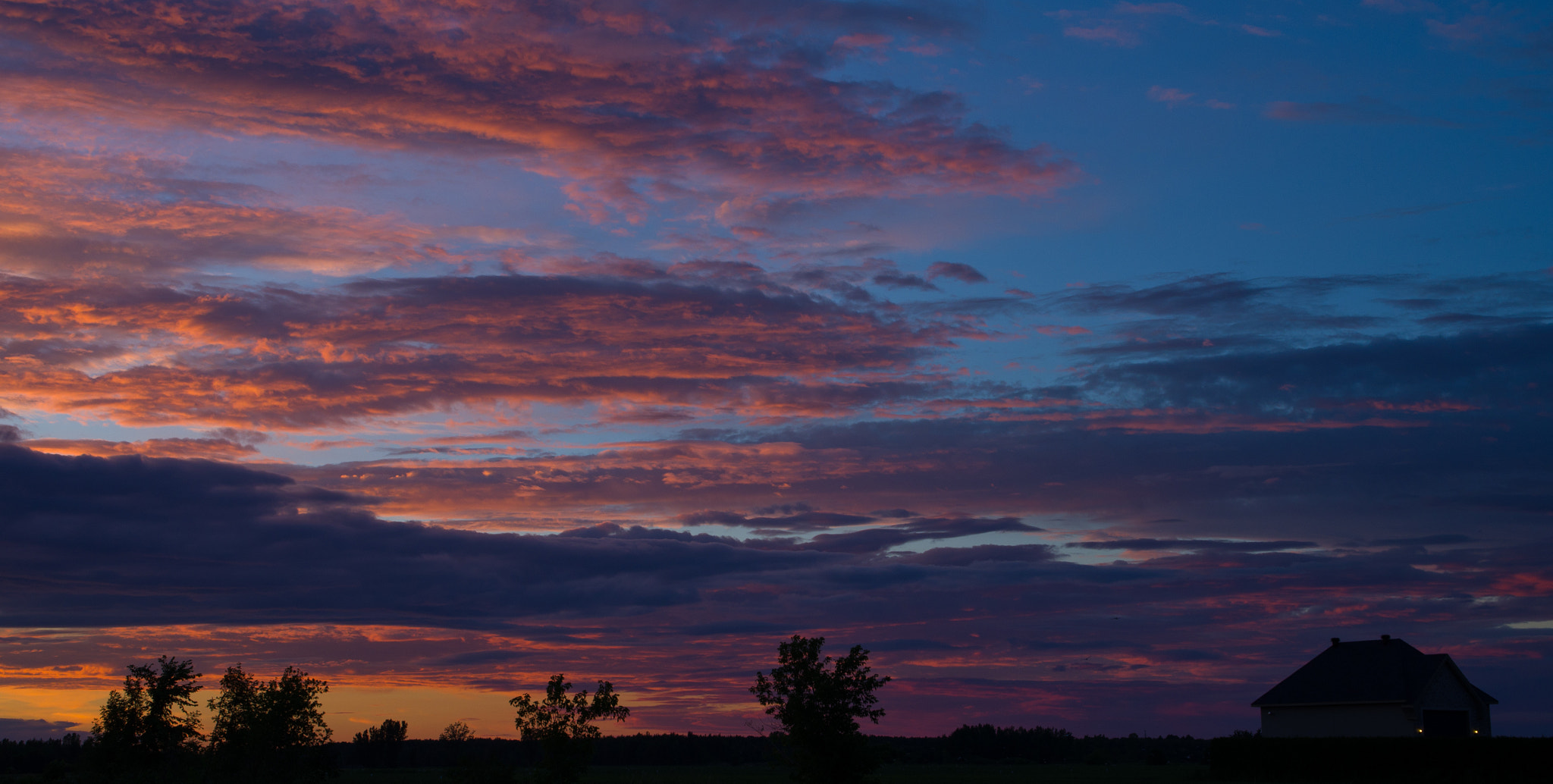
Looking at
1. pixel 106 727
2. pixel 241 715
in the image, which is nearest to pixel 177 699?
pixel 106 727

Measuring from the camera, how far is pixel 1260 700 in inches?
2542

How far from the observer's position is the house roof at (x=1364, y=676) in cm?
5912

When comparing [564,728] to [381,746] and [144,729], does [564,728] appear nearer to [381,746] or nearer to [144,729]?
[144,729]

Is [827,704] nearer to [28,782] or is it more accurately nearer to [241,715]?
[241,715]

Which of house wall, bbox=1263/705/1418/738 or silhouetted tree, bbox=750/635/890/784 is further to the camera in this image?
house wall, bbox=1263/705/1418/738

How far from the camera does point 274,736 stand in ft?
166

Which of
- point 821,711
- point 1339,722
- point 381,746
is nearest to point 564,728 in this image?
point 821,711

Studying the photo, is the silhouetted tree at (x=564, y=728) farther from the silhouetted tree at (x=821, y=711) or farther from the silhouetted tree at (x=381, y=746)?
the silhouetted tree at (x=381, y=746)

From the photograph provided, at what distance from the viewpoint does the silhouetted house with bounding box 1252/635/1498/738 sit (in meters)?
58.5

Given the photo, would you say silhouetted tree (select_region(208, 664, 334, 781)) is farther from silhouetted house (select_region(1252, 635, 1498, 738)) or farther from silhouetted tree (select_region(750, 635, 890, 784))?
silhouetted house (select_region(1252, 635, 1498, 738))

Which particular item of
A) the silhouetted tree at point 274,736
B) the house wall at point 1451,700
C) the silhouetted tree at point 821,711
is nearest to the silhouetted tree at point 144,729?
the silhouetted tree at point 274,736

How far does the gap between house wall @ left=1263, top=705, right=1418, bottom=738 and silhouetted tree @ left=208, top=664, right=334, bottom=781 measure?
163ft

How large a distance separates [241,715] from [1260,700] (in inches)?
2207

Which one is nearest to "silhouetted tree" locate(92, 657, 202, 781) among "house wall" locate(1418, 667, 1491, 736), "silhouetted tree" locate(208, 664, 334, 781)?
"silhouetted tree" locate(208, 664, 334, 781)
